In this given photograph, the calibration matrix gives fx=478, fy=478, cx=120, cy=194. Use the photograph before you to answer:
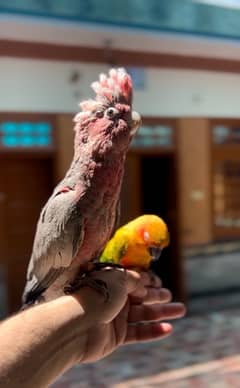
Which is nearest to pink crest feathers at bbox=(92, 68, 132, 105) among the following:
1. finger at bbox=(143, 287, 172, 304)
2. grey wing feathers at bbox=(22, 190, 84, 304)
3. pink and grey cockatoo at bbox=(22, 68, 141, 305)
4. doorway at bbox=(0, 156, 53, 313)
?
pink and grey cockatoo at bbox=(22, 68, 141, 305)

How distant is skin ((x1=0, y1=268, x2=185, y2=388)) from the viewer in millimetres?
1114

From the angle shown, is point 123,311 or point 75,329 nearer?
point 75,329

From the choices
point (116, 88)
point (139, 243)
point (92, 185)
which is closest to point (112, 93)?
point (116, 88)

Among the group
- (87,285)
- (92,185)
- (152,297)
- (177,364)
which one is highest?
(92,185)

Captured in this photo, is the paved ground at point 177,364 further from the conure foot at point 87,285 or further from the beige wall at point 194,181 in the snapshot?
the conure foot at point 87,285

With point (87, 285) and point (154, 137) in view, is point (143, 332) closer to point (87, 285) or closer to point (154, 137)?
point (87, 285)

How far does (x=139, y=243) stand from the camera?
1.80 m

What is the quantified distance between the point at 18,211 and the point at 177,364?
1.97 m

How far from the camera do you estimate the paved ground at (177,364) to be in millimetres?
3303

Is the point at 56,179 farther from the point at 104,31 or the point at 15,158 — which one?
the point at 104,31

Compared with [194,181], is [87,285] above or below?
below

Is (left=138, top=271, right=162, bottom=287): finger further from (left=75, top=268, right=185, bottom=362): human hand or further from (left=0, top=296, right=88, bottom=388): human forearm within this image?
(left=0, top=296, right=88, bottom=388): human forearm

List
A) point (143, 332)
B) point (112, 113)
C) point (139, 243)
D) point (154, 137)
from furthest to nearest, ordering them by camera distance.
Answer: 1. point (154, 137)
2. point (139, 243)
3. point (143, 332)
4. point (112, 113)

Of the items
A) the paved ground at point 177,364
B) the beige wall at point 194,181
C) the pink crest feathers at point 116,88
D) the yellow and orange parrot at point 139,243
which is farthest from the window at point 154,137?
the pink crest feathers at point 116,88
